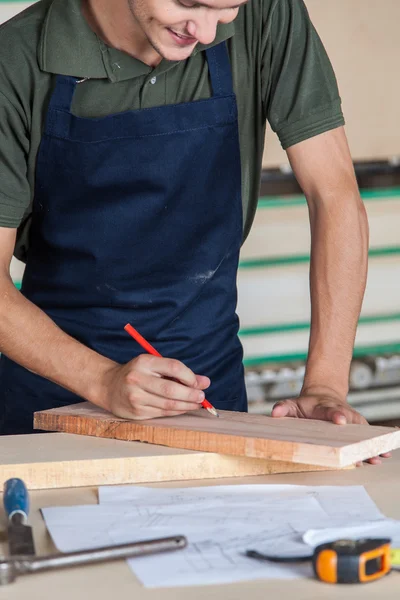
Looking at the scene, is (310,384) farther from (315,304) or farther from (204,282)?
(204,282)

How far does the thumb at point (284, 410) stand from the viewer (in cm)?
178

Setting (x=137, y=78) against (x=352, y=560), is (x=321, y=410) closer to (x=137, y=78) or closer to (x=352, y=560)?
(x=352, y=560)

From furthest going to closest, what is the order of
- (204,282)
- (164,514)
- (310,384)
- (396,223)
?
1. (396,223)
2. (204,282)
3. (310,384)
4. (164,514)

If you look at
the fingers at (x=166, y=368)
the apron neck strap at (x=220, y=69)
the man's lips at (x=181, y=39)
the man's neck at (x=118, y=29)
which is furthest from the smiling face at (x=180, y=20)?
the fingers at (x=166, y=368)

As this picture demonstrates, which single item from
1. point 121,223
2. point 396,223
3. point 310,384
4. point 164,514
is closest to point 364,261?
point 310,384

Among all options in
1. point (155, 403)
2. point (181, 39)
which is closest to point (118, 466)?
point (155, 403)

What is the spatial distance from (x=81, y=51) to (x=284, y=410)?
880 millimetres

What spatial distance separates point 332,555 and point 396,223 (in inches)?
104

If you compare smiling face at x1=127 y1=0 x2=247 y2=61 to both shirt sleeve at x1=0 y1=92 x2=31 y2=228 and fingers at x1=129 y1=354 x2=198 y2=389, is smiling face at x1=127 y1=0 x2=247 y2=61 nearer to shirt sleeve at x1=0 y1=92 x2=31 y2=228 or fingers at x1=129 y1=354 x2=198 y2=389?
shirt sleeve at x1=0 y1=92 x2=31 y2=228

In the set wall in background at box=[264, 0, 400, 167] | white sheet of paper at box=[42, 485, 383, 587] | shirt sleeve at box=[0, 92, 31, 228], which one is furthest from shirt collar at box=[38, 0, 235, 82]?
wall in background at box=[264, 0, 400, 167]

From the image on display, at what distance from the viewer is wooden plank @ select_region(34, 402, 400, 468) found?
1.52m

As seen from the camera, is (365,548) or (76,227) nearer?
(365,548)

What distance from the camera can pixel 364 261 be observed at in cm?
212

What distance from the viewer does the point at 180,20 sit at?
1737mm
